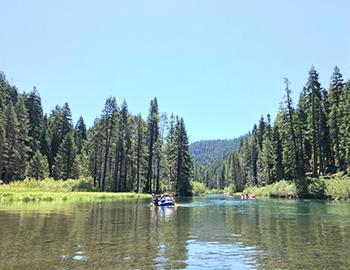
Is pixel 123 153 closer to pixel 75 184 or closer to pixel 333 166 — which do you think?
pixel 75 184

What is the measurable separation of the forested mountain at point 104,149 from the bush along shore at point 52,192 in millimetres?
11361

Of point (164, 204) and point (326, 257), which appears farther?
point (164, 204)

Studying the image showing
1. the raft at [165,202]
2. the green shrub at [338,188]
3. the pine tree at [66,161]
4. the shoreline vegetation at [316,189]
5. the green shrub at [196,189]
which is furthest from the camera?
the green shrub at [196,189]

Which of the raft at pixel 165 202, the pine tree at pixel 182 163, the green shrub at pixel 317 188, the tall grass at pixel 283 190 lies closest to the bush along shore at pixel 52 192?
the raft at pixel 165 202

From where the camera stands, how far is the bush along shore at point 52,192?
149ft

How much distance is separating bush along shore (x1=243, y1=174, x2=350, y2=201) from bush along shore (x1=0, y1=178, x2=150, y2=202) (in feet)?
78.7

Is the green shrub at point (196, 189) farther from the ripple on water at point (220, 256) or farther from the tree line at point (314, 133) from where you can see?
the ripple on water at point (220, 256)

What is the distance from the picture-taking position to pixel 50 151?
329ft

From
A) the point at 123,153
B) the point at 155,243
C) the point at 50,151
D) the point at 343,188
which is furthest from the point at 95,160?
the point at 155,243

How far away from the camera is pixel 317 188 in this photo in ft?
210

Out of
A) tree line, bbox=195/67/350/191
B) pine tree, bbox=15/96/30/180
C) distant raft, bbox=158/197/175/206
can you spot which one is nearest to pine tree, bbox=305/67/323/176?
tree line, bbox=195/67/350/191

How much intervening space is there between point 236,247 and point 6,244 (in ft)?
30.9

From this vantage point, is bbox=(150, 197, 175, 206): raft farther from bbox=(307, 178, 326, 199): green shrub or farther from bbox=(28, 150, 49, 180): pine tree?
bbox=(28, 150, 49, 180): pine tree

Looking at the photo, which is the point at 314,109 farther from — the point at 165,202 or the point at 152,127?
the point at 165,202
